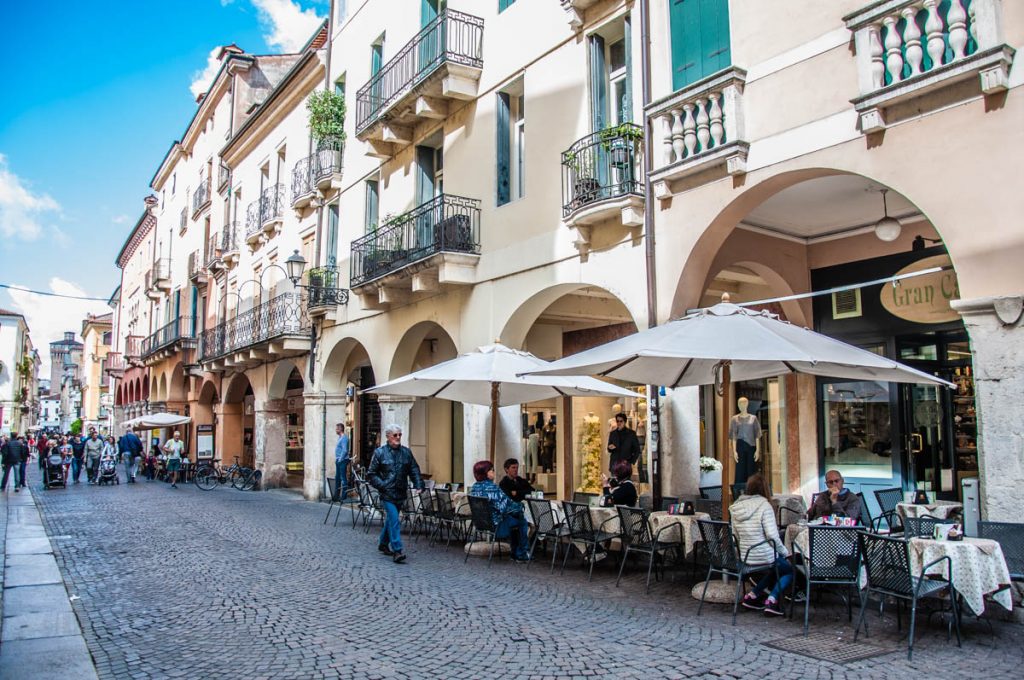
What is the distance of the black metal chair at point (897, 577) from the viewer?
19.6 ft

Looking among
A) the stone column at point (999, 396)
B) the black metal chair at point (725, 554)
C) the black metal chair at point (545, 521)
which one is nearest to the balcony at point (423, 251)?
the black metal chair at point (545, 521)

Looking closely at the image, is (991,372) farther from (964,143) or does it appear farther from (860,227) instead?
(860,227)

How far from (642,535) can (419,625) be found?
271 centimetres

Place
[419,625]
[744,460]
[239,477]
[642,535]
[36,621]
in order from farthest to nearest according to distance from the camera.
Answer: [239,477] < [744,460] < [642,535] < [36,621] < [419,625]

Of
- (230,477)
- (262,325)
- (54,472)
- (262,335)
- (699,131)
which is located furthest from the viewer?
(230,477)

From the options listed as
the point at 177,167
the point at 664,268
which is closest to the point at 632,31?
the point at 664,268

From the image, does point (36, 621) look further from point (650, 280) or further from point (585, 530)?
point (650, 280)

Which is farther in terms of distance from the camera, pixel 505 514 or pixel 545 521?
pixel 505 514

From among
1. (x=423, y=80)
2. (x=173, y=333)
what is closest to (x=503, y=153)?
(x=423, y=80)

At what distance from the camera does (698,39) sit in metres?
10.2

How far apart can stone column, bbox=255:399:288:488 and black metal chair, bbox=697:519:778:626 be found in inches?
728

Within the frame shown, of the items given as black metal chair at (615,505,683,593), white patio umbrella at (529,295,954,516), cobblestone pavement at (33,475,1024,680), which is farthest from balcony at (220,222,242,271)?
black metal chair at (615,505,683,593)

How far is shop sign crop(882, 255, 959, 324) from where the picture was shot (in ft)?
37.3

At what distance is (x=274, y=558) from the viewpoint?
10.5 meters
